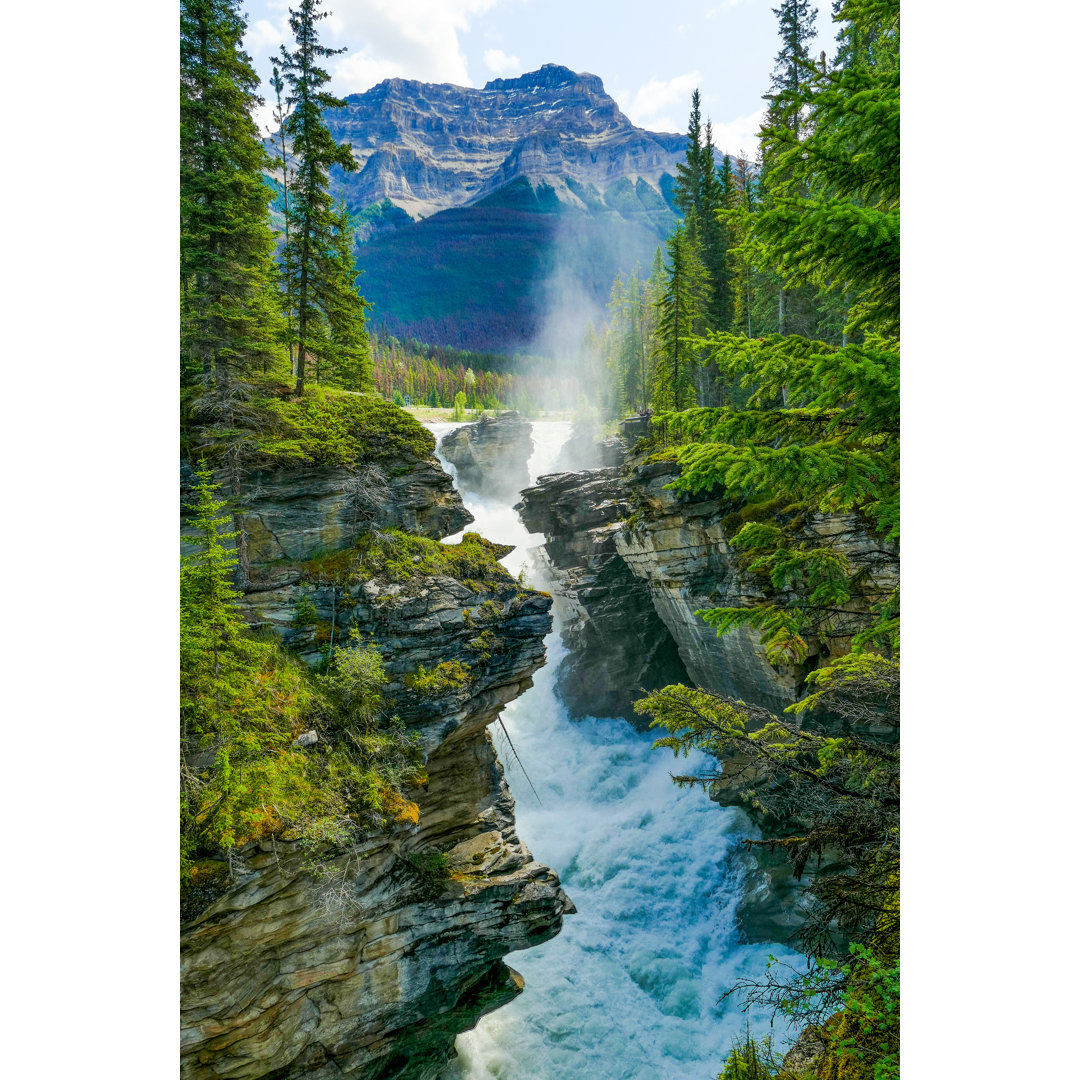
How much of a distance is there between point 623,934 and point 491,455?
35.5 m

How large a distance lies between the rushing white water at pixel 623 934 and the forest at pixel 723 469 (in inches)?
85.2

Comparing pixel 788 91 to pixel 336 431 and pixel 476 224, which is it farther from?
pixel 476 224

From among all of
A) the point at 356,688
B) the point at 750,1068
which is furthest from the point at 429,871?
the point at 750,1068

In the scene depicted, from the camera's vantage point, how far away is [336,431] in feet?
40.7

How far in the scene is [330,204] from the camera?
41.2ft

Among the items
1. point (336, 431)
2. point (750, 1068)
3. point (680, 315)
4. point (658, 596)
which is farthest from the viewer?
point (680, 315)

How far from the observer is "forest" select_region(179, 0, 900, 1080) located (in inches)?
161

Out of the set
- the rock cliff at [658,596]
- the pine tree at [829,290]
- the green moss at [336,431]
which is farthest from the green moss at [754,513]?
the pine tree at [829,290]

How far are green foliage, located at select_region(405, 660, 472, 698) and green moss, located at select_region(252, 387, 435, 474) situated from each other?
4916 millimetres

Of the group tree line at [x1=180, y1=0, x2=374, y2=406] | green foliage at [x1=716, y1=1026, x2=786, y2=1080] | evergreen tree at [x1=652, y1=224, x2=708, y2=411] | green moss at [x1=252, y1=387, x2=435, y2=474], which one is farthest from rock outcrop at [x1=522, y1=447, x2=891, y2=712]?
tree line at [x1=180, y1=0, x2=374, y2=406]

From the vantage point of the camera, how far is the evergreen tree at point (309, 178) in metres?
11.3
